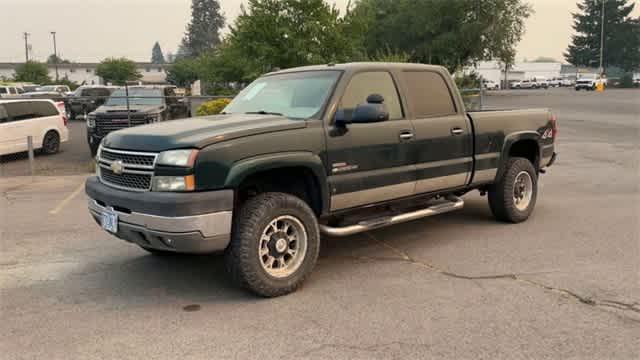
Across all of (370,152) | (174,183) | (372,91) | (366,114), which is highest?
(372,91)

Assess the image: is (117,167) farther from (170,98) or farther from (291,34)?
(291,34)

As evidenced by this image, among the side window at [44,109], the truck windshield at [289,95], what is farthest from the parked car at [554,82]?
the truck windshield at [289,95]

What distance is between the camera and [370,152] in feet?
17.4

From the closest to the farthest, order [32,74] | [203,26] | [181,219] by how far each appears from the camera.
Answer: [181,219] < [32,74] < [203,26]

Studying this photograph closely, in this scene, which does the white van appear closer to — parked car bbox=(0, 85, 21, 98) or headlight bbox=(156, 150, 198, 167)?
headlight bbox=(156, 150, 198, 167)

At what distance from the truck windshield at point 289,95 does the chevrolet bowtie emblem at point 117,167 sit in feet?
4.80

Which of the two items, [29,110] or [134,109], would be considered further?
[29,110]

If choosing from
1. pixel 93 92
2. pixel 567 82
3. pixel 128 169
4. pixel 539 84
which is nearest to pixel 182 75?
pixel 539 84

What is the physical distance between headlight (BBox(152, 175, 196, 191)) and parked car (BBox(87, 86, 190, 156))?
34.7ft

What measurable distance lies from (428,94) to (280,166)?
7.29 feet

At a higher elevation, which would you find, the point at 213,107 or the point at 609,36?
the point at 609,36

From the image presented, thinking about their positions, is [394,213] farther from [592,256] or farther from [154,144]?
[154,144]

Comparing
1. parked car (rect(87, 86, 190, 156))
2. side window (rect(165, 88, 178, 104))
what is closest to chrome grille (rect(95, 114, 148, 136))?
parked car (rect(87, 86, 190, 156))

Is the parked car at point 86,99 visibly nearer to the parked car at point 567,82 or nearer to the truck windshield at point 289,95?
the truck windshield at point 289,95
